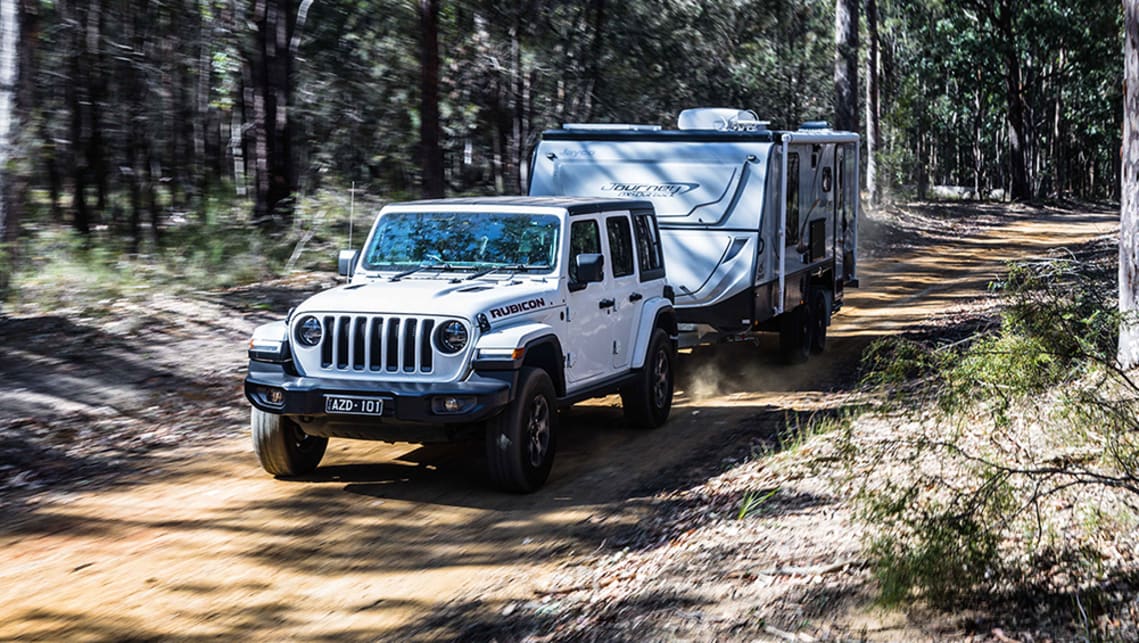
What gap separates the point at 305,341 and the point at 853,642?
14.6ft

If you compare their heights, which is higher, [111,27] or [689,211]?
[111,27]

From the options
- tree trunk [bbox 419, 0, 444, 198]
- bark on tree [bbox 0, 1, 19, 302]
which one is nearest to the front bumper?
bark on tree [bbox 0, 1, 19, 302]

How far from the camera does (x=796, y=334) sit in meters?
13.6

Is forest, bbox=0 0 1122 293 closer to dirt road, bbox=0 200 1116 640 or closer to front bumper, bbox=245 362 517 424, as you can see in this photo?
dirt road, bbox=0 200 1116 640

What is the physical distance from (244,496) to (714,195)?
19.9 ft

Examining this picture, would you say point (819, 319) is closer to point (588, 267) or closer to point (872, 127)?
point (588, 267)

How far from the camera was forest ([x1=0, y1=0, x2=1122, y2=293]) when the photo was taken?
18.9 m

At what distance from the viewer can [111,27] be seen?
76.1ft

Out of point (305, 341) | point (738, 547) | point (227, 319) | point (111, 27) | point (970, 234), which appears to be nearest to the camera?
point (738, 547)

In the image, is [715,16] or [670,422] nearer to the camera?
[670,422]

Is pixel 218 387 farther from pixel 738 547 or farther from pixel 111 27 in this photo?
pixel 111 27

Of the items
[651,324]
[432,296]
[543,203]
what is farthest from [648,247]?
[432,296]

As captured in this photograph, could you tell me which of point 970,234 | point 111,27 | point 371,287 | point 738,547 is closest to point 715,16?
point 970,234

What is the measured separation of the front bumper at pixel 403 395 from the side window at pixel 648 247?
2.92 m
